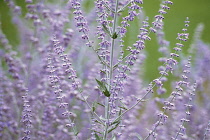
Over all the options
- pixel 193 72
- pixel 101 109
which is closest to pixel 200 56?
pixel 193 72

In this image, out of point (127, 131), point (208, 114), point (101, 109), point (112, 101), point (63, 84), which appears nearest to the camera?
point (112, 101)

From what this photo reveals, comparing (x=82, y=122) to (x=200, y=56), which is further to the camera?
(x=200, y=56)

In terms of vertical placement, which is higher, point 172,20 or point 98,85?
point 98,85

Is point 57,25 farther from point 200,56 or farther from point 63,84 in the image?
point 200,56

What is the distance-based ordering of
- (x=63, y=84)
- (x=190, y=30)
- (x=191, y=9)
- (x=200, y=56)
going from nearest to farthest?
(x=63, y=84), (x=200, y=56), (x=190, y=30), (x=191, y=9)

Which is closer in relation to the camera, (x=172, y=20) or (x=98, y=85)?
(x=98, y=85)

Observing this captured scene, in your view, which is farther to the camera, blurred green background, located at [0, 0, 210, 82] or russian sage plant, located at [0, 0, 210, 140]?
blurred green background, located at [0, 0, 210, 82]

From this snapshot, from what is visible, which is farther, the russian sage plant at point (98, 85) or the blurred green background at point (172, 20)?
the blurred green background at point (172, 20)

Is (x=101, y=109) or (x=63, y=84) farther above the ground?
(x=63, y=84)
